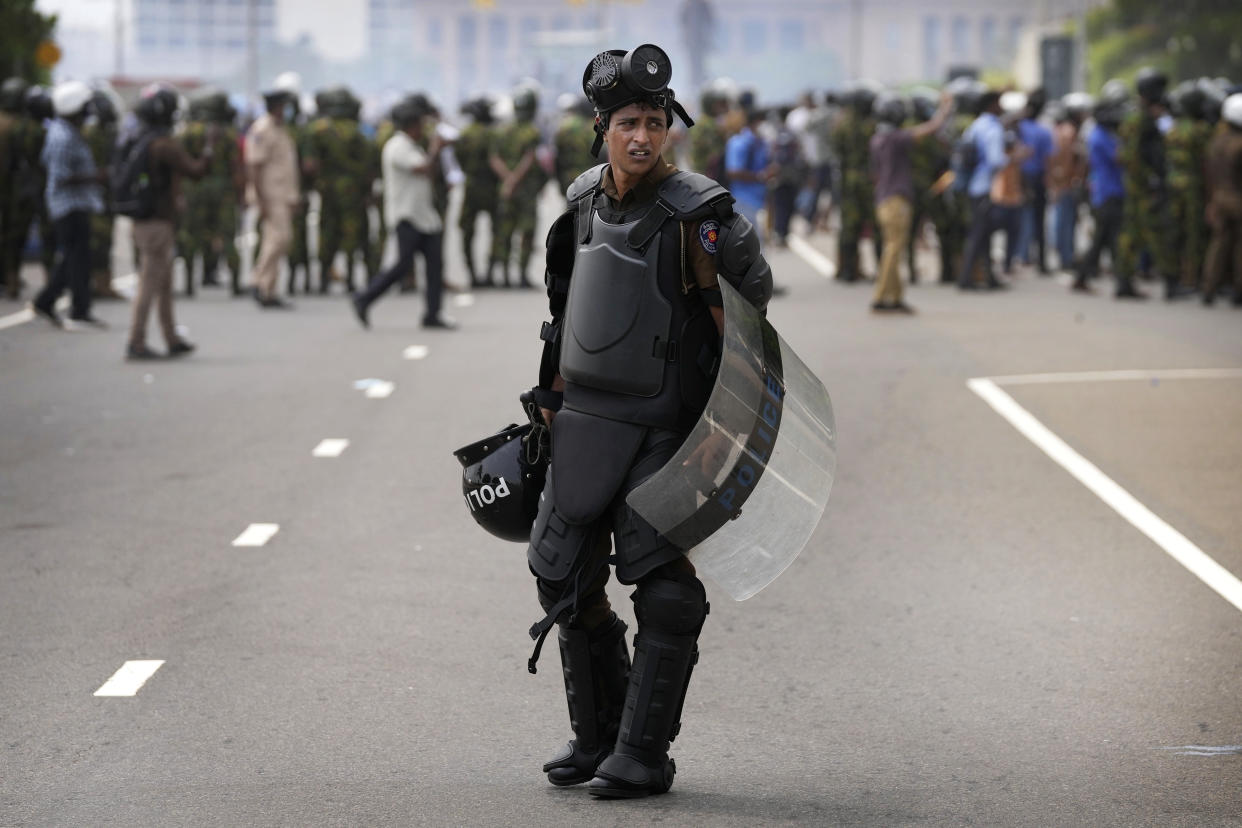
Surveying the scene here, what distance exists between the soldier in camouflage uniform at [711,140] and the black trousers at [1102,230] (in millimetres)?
3701

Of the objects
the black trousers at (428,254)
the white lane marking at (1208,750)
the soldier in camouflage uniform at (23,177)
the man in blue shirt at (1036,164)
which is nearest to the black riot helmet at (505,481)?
the white lane marking at (1208,750)

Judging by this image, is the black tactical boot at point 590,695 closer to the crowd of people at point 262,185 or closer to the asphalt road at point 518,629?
the asphalt road at point 518,629

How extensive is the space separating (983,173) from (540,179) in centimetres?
442

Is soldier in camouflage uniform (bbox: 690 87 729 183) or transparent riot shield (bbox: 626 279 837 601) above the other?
soldier in camouflage uniform (bbox: 690 87 729 183)

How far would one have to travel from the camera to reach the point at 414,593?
23.3 ft

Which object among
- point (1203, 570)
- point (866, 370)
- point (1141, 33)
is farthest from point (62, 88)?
point (1141, 33)

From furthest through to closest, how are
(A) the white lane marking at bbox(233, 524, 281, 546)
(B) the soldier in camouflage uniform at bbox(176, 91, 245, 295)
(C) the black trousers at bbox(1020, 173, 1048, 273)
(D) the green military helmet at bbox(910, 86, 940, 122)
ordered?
(C) the black trousers at bbox(1020, 173, 1048, 273) → (D) the green military helmet at bbox(910, 86, 940, 122) → (B) the soldier in camouflage uniform at bbox(176, 91, 245, 295) → (A) the white lane marking at bbox(233, 524, 281, 546)

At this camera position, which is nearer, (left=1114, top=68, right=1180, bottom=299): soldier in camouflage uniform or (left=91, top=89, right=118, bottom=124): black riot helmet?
(left=1114, top=68, right=1180, bottom=299): soldier in camouflage uniform


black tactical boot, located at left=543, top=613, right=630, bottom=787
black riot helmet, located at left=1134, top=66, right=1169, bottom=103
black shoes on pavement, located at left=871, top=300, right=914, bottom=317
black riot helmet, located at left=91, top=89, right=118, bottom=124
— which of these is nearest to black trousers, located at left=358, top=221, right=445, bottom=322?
black shoes on pavement, located at left=871, top=300, right=914, bottom=317

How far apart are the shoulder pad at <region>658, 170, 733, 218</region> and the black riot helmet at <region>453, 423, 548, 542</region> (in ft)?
2.32

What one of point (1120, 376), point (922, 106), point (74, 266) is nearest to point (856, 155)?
point (922, 106)

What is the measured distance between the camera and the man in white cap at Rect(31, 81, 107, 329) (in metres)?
15.5

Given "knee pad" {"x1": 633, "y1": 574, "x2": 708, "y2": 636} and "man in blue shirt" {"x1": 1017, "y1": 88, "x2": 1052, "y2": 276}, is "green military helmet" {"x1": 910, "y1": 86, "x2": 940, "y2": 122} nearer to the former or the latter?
"man in blue shirt" {"x1": 1017, "y1": 88, "x2": 1052, "y2": 276}

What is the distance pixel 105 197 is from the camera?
18547 millimetres
